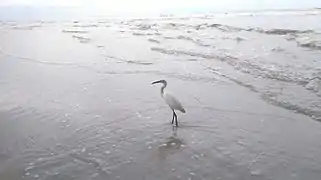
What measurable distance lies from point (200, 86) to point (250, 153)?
4334mm

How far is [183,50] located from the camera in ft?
53.5

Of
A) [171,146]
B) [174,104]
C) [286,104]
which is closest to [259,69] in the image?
[286,104]

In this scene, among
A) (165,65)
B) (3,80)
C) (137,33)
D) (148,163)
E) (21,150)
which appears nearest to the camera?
(148,163)

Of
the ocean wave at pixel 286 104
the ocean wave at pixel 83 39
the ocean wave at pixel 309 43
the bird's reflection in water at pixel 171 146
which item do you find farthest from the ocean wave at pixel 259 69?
the ocean wave at pixel 83 39

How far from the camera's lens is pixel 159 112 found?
9.05 meters

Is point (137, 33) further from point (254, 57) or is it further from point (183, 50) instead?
point (254, 57)

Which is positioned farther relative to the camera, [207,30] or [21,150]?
[207,30]

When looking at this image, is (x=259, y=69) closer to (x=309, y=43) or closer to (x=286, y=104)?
(x=286, y=104)

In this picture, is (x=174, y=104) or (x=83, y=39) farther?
(x=83, y=39)

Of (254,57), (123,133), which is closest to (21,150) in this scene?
(123,133)

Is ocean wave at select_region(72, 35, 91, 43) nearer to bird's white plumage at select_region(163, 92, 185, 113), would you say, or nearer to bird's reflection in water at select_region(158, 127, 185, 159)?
bird's white plumage at select_region(163, 92, 185, 113)

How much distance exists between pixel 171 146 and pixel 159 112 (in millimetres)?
1932

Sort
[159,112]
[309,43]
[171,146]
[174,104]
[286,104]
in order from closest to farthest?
[171,146]
[174,104]
[159,112]
[286,104]
[309,43]

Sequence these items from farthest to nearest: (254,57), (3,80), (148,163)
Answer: (254,57)
(3,80)
(148,163)
